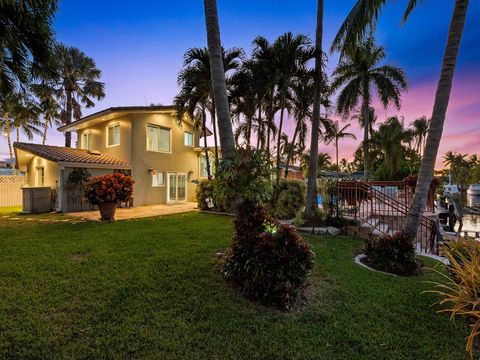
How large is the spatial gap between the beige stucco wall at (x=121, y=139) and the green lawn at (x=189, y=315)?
1079 centimetres

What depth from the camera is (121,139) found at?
15.9m

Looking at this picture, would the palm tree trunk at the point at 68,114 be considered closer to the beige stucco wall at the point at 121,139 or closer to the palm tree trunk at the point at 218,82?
the beige stucco wall at the point at 121,139

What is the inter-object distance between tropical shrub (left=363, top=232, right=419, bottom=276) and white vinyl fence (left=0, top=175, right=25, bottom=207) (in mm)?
21916

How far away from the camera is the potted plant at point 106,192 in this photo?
9938 mm

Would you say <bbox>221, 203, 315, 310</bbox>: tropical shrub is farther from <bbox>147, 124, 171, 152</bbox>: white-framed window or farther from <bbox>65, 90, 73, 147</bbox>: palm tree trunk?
<bbox>65, 90, 73, 147</bbox>: palm tree trunk

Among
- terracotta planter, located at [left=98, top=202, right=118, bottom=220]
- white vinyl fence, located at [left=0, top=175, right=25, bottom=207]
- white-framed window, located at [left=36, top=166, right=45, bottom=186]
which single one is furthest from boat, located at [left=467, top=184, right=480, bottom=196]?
white vinyl fence, located at [left=0, top=175, right=25, bottom=207]

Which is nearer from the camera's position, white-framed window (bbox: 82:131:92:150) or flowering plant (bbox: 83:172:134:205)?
flowering plant (bbox: 83:172:134:205)

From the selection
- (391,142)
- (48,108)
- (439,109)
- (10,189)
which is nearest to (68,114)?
(48,108)

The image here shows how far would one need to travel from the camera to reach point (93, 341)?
2.69 meters

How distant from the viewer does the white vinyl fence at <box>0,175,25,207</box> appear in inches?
650

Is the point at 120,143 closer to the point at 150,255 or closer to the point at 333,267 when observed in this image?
the point at 150,255

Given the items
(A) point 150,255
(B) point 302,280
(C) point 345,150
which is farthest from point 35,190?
(C) point 345,150

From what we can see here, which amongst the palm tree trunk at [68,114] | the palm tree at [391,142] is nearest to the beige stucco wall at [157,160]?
the palm tree trunk at [68,114]

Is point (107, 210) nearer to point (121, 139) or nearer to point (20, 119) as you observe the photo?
point (121, 139)
